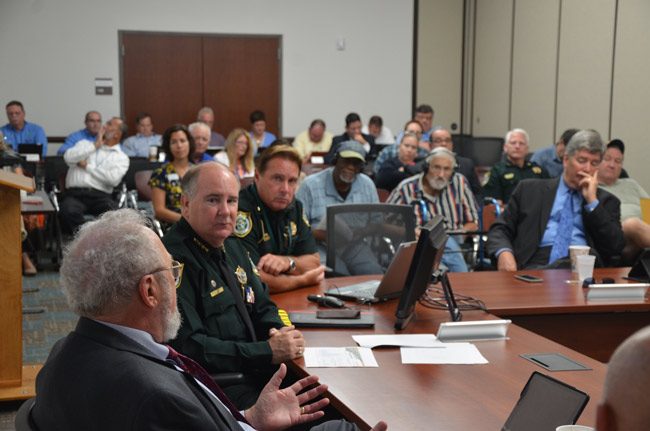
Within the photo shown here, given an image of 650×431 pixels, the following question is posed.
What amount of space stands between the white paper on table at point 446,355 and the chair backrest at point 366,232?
1765mm

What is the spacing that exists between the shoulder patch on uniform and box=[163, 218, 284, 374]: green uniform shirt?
62 cm

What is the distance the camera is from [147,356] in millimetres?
1659

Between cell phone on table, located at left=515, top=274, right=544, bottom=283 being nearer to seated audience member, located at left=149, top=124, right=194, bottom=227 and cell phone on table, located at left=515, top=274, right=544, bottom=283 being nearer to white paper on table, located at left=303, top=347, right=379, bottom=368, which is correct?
white paper on table, located at left=303, top=347, right=379, bottom=368

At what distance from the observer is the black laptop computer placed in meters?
3.15

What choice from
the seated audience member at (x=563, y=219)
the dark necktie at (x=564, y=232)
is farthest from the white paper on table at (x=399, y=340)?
the dark necktie at (x=564, y=232)

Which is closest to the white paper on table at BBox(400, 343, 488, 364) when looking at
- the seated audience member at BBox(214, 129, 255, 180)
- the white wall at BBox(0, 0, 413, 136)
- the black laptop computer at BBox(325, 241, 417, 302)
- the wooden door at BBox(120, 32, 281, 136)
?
the black laptop computer at BBox(325, 241, 417, 302)

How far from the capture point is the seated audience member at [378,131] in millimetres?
11867

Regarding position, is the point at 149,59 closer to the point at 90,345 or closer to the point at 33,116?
the point at 33,116

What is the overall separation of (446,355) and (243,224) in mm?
1302

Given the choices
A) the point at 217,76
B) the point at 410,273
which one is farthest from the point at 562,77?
the point at 410,273

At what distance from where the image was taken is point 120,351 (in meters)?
1.63

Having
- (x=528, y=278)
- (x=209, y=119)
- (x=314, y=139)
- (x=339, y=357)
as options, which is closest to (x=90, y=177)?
(x=209, y=119)

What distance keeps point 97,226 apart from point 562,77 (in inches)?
354

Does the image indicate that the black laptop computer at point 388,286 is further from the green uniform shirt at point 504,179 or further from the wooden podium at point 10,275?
the green uniform shirt at point 504,179
